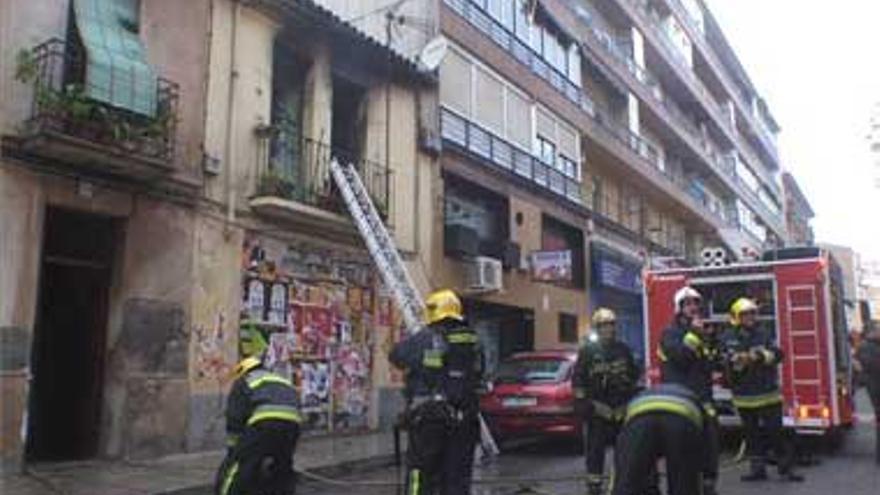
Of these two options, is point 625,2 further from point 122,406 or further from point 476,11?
point 122,406

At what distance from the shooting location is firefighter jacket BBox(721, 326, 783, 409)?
432 inches

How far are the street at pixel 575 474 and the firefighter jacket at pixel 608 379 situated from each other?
1.25m

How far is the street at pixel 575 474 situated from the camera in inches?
416

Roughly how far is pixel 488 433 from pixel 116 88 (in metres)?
6.66

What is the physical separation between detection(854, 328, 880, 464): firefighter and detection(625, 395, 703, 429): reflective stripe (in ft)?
27.3

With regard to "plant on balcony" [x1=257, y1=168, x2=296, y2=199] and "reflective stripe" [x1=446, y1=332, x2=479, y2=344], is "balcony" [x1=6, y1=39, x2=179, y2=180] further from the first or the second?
"reflective stripe" [x1=446, y1=332, x2=479, y2=344]

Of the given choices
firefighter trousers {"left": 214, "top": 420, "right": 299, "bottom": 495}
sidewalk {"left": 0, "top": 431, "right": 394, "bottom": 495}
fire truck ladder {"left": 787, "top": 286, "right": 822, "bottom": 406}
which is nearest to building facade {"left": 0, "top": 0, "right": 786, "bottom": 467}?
sidewalk {"left": 0, "top": 431, "right": 394, "bottom": 495}

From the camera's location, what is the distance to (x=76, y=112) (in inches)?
467

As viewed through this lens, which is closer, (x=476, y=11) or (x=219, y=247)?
(x=219, y=247)

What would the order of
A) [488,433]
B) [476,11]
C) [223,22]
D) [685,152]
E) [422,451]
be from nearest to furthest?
[422,451], [488,433], [223,22], [476,11], [685,152]

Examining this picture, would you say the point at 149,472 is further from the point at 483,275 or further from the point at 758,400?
the point at 483,275

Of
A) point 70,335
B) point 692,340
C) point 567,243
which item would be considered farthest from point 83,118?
point 567,243

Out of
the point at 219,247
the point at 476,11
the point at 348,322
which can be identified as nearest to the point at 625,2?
the point at 476,11

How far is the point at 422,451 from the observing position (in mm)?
6984
